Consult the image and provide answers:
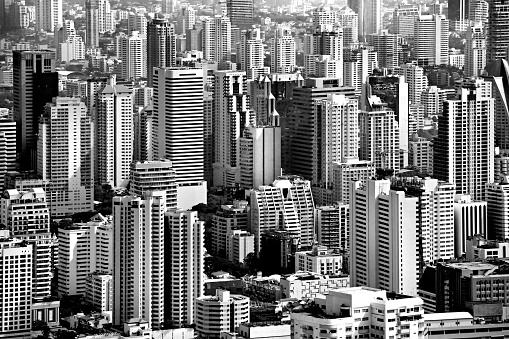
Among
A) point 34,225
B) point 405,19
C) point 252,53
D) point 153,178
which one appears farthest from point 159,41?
point 34,225

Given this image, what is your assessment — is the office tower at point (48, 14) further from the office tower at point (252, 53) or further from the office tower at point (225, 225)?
the office tower at point (225, 225)

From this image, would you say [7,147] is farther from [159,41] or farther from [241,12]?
[241,12]

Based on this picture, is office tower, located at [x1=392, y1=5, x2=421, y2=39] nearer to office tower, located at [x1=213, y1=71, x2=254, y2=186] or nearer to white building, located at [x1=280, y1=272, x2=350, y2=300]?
office tower, located at [x1=213, y1=71, x2=254, y2=186]

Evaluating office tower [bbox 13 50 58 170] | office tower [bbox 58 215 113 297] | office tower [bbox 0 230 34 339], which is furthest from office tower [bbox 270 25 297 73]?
office tower [bbox 0 230 34 339]

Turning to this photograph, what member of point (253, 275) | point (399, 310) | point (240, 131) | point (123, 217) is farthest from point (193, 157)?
point (399, 310)

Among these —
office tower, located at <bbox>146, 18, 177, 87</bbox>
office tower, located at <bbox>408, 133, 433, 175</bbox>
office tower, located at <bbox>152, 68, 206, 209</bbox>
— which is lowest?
office tower, located at <bbox>408, 133, 433, 175</bbox>
